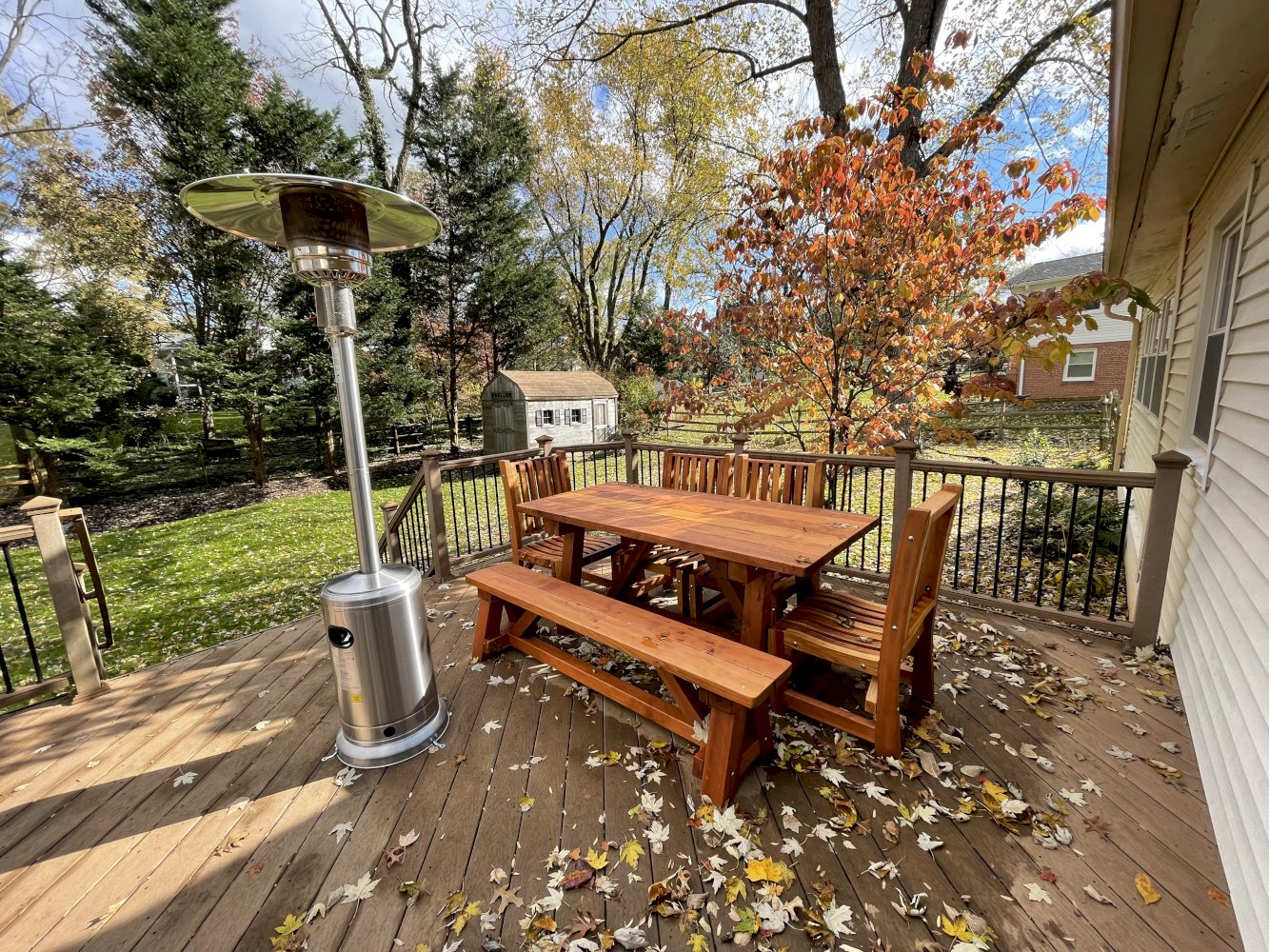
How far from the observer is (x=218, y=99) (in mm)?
11039

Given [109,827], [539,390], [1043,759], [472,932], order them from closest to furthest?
1. [472,932]
2. [109,827]
3. [1043,759]
4. [539,390]

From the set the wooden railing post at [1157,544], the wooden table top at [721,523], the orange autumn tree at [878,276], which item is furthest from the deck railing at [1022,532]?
the orange autumn tree at [878,276]

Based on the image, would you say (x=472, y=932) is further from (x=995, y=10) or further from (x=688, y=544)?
(x=995, y=10)

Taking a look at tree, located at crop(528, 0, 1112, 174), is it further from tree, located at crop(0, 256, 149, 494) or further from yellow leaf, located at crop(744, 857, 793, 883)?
tree, located at crop(0, 256, 149, 494)

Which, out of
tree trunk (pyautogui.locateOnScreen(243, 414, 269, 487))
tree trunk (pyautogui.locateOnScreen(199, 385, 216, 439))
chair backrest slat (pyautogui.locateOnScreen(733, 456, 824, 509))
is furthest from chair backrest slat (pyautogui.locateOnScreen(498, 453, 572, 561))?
tree trunk (pyautogui.locateOnScreen(243, 414, 269, 487))

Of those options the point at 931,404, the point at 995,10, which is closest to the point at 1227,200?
the point at 931,404

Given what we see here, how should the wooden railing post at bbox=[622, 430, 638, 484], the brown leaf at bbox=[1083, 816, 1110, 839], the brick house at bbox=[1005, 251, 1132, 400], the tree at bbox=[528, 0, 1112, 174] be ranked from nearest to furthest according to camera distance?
the brown leaf at bbox=[1083, 816, 1110, 839], the wooden railing post at bbox=[622, 430, 638, 484], the tree at bbox=[528, 0, 1112, 174], the brick house at bbox=[1005, 251, 1132, 400]

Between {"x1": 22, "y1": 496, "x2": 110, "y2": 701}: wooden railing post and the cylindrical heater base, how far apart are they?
1559 millimetres

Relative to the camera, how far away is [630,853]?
1.75m

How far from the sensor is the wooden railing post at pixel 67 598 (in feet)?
8.30

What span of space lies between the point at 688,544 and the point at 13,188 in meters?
17.3

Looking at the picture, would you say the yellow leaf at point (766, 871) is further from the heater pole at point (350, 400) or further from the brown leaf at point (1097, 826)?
the heater pole at point (350, 400)

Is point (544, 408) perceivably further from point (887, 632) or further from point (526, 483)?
point (887, 632)

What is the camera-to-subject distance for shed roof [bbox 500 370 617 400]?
15812 mm
